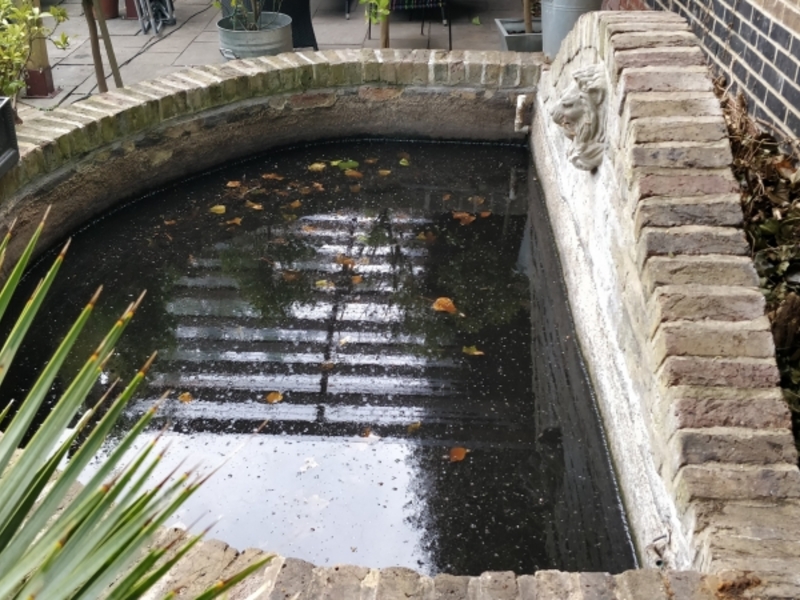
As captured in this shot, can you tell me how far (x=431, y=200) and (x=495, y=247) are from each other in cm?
69

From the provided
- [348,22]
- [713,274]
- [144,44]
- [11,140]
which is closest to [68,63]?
[144,44]

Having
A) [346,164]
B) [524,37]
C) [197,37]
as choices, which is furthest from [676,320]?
[197,37]

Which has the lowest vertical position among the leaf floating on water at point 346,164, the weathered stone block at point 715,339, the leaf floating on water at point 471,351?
the leaf floating on water at point 471,351

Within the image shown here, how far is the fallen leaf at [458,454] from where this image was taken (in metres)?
3.27

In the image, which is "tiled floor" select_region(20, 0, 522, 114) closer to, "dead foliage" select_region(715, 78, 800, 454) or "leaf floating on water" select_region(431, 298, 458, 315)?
"leaf floating on water" select_region(431, 298, 458, 315)

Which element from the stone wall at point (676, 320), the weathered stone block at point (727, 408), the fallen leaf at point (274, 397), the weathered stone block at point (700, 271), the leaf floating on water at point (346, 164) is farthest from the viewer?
the leaf floating on water at point (346, 164)

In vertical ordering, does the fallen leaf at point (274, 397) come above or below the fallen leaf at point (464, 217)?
below

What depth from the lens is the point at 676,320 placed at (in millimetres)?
2650

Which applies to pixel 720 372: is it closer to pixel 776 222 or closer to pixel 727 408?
pixel 727 408

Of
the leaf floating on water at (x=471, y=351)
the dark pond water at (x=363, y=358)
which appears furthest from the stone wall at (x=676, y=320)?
the leaf floating on water at (x=471, y=351)

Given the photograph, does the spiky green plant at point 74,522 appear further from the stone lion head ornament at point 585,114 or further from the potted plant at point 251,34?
the potted plant at point 251,34

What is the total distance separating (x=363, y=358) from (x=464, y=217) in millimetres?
1503

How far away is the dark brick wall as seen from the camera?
152 inches

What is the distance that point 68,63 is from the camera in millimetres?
7852
